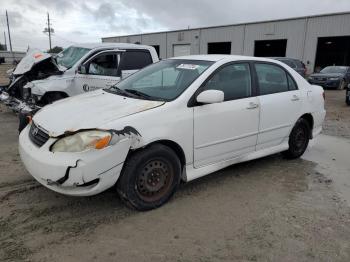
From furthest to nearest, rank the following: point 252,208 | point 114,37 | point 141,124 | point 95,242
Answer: point 114,37
point 252,208
point 141,124
point 95,242

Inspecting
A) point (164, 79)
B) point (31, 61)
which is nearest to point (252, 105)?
point (164, 79)

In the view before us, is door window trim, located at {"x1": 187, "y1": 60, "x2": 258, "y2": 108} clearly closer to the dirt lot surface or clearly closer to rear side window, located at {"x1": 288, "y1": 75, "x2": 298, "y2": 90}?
rear side window, located at {"x1": 288, "y1": 75, "x2": 298, "y2": 90}

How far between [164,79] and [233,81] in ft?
2.94

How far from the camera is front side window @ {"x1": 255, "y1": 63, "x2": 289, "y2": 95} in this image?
4668 mm

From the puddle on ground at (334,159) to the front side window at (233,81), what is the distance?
5.80 ft

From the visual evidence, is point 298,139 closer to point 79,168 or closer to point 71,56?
point 79,168

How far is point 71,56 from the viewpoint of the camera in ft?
26.5

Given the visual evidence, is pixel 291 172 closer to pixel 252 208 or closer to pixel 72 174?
pixel 252 208

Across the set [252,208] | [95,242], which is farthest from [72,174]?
[252,208]

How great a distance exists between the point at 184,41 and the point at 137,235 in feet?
118

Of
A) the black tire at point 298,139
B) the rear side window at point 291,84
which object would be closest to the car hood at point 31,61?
the rear side window at point 291,84

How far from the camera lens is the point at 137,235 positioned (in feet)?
10.3

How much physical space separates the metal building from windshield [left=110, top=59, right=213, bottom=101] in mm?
24998

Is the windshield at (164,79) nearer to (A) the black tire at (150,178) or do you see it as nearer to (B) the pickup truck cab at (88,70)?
(A) the black tire at (150,178)
